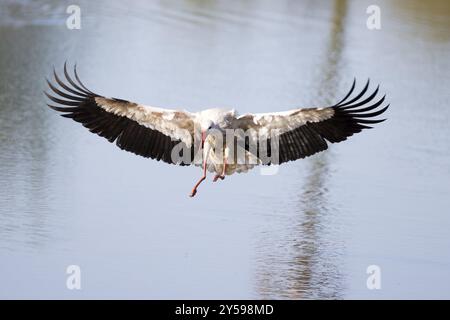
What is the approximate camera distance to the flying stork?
1153cm

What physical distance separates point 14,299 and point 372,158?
6.18m

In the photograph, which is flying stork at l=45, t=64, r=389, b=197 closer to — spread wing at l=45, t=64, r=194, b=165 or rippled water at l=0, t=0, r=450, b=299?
spread wing at l=45, t=64, r=194, b=165

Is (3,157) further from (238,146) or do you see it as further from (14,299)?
(14,299)

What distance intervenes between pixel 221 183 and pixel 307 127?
6.64 feet

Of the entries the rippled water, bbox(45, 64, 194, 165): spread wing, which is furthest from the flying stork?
the rippled water

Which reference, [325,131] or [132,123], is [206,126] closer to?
[132,123]

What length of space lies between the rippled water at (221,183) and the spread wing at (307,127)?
0.79 meters

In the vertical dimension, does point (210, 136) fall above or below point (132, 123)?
below

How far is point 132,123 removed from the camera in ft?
38.2

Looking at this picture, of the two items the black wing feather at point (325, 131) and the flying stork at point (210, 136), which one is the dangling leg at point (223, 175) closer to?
the flying stork at point (210, 136)

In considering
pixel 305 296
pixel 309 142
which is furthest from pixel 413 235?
pixel 305 296

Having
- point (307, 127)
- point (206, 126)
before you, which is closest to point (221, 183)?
point (307, 127)

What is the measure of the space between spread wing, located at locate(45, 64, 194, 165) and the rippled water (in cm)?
73

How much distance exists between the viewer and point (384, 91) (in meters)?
18.1
